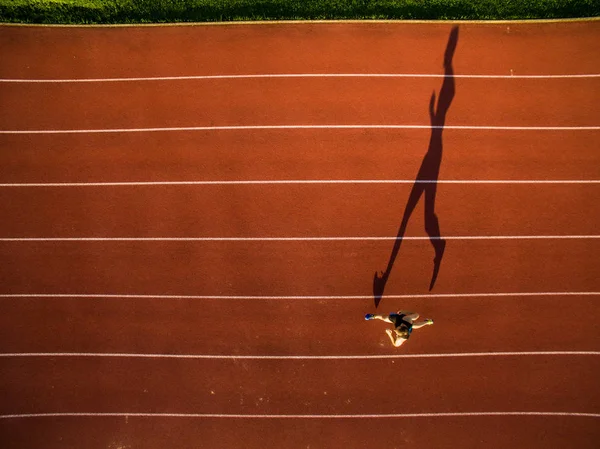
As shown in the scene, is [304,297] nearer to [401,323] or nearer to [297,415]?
[401,323]

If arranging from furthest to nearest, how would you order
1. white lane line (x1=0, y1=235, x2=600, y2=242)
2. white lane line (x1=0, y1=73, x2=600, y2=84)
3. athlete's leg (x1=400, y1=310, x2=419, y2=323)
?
white lane line (x1=0, y1=73, x2=600, y2=84)
white lane line (x1=0, y1=235, x2=600, y2=242)
athlete's leg (x1=400, y1=310, x2=419, y2=323)

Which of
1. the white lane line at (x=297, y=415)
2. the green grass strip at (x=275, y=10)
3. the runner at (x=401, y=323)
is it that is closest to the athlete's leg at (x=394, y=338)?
the runner at (x=401, y=323)

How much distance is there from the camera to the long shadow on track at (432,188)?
600cm

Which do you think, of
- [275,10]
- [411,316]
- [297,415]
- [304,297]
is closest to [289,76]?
[275,10]

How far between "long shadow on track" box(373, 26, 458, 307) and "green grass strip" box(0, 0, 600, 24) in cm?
127

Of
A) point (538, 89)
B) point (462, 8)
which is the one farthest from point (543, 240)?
point (462, 8)

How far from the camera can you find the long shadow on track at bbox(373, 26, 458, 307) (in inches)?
236

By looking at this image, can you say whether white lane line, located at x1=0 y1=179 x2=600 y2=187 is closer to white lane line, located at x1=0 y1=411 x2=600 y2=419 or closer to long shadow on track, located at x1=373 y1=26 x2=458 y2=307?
long shadow on track, located at x1=373 y1=26 x2=458 y2=307

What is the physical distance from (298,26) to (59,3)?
412cm

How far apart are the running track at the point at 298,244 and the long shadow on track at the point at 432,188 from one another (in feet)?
0.39

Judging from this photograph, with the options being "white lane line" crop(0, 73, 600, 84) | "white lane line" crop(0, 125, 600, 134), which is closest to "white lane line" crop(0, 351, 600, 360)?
"white lane line" crop(0, 125, 600, 134)

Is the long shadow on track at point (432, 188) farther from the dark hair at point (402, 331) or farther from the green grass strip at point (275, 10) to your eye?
the green grass strip at point (275, 10)

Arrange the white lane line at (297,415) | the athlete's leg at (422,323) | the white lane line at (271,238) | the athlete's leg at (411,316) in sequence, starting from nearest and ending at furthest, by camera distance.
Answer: the athlete's leg at (411,316)
the athlete's leg at (422,323)
the white lane line at (297,415)
the white lane line at (271,238)

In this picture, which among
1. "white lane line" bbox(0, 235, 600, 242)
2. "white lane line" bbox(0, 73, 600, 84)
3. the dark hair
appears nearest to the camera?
the dark hair
